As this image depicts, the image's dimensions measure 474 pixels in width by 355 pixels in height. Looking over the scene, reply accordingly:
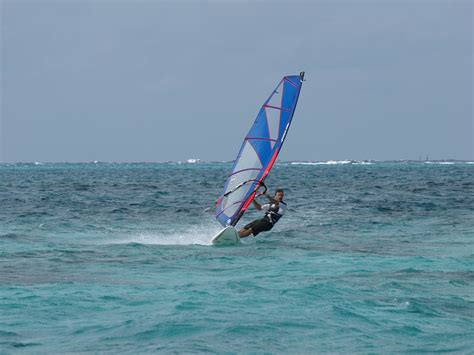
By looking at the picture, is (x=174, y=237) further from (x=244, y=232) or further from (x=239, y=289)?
(x=239, y=289)

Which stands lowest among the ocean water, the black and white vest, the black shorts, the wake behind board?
the ocean water

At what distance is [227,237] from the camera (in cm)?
2067

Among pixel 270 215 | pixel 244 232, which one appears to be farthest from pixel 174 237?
pixel 270 215

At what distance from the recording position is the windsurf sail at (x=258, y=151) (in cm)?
2052

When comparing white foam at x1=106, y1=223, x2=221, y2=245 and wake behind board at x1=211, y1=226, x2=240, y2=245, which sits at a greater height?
wake behind board at x1=211, y1=226, x2=240, y2=245

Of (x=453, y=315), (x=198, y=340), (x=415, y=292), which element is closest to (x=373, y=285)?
(x=415, y=292)

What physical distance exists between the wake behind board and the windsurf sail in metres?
0.63

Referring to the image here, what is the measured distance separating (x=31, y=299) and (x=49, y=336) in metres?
2.31

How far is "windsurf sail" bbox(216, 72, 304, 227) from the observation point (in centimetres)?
2052

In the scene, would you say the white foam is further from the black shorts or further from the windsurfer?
the black shorts

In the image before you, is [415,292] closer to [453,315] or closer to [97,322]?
[453,315]

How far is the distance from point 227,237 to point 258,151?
2.25 meters

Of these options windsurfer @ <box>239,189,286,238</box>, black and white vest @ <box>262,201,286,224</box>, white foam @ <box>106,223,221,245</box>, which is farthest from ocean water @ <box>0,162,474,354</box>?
black and white vest @ <box>262,201,286,224</box>

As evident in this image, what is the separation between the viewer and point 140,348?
10672 mm
